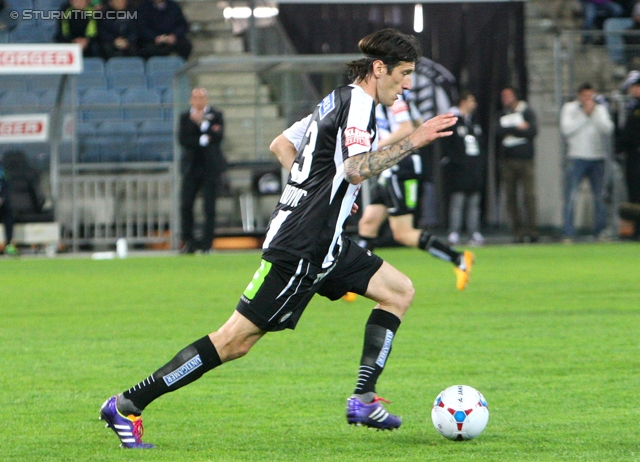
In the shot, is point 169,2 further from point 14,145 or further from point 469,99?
point 469,99

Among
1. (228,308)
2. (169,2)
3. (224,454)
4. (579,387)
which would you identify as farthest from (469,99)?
(224,454)

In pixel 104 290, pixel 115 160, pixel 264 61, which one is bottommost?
pixel 104 290

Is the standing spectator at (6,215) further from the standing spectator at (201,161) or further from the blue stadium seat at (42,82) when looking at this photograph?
the standing spectator at (201,161)

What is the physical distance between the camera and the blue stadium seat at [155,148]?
20.0m

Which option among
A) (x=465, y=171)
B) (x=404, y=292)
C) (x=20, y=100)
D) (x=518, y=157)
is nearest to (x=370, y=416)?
(x=404, y=292)

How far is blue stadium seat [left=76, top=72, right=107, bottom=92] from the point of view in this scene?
2100 cm

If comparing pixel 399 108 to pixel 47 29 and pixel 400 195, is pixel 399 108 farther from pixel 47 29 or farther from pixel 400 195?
pixel 47 29

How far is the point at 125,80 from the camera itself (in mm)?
21281

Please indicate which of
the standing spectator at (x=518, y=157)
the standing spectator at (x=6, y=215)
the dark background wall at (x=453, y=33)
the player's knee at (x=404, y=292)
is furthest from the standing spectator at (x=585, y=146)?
the player's knee at (x=404, y=292)

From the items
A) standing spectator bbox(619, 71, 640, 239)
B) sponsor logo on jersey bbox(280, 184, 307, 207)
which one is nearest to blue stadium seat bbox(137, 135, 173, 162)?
standing spectator bbox(619, 71, 640, 239)

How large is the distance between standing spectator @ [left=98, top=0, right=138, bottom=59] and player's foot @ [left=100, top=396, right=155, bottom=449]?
16.7 m

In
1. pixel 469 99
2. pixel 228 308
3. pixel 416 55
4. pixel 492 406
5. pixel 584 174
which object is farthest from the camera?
pixel 584 174

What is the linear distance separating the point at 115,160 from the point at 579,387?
47.2 feet

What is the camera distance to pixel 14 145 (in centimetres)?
1923
